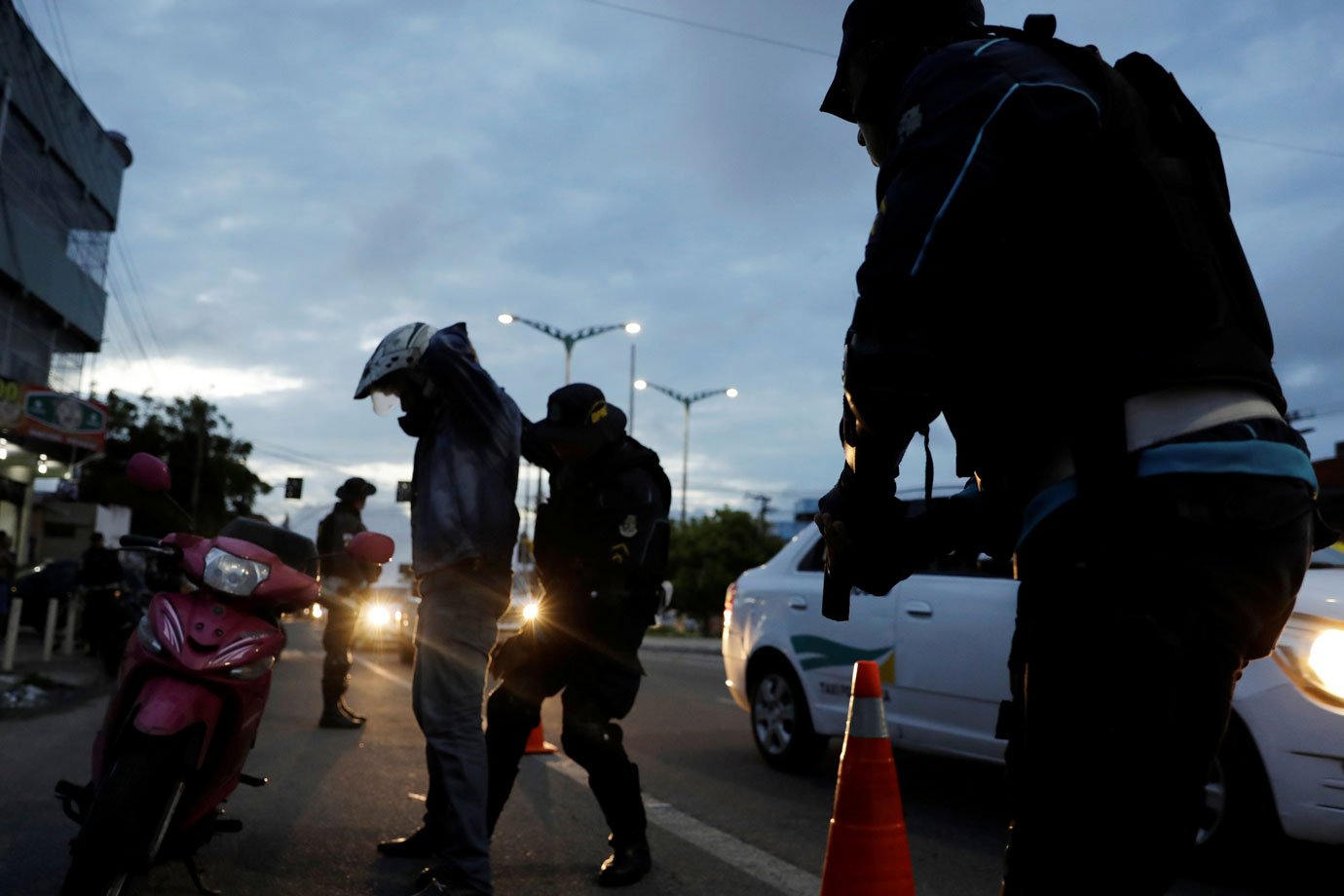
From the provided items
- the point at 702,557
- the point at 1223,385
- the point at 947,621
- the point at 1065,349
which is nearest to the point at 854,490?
the point at 1065,349

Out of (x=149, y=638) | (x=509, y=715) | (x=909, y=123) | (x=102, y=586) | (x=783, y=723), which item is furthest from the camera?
(x=102, y=586)

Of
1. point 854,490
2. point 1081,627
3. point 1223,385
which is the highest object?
point 1223,385

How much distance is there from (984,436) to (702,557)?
201 feet

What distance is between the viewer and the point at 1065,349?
1476mm

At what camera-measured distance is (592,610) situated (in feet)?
14.8

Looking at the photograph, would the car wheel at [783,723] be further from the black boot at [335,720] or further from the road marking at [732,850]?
the black boot at [335,720]

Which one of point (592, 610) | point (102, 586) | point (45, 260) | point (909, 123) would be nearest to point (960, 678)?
point (592, 610)

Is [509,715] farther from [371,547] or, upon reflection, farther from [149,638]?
[149,638]

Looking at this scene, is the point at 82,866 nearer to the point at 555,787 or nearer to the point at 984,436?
the point at 984,436

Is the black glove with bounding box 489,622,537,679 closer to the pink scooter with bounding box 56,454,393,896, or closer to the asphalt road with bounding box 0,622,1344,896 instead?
the asphalt road with bounding box 0,622,1344,896

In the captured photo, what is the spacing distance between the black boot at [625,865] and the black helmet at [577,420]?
4.86ft

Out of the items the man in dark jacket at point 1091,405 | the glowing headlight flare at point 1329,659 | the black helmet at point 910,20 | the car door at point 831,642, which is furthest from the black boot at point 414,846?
the black helmet at point 910,20

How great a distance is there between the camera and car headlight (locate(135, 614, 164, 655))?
3611 mm

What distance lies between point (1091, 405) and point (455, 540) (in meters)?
2.82
